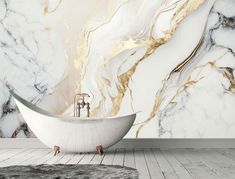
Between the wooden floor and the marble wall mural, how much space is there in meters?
0.49

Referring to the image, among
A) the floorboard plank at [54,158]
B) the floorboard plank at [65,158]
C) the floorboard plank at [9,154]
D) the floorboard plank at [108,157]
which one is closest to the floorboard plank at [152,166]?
the floorboard plank at [108,157]

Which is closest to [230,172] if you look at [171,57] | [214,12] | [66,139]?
[66,139]

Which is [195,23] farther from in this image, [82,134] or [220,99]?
[82,134]

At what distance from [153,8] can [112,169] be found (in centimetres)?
260

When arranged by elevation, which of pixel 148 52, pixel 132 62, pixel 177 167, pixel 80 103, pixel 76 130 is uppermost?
pixel 148 52

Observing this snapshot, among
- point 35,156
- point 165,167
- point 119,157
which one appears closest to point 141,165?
point 165,167

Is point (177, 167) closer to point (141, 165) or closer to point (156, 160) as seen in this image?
point (141, 165)

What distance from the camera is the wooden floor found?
347 centimetres

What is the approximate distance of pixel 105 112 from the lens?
5.45 meters

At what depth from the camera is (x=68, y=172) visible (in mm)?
3316

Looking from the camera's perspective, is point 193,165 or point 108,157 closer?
point 193,165

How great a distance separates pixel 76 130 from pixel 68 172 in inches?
54.5

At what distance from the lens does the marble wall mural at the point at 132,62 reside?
542cm

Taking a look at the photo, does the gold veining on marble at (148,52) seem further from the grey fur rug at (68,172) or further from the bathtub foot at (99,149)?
the grey fur rug at (68,172)
